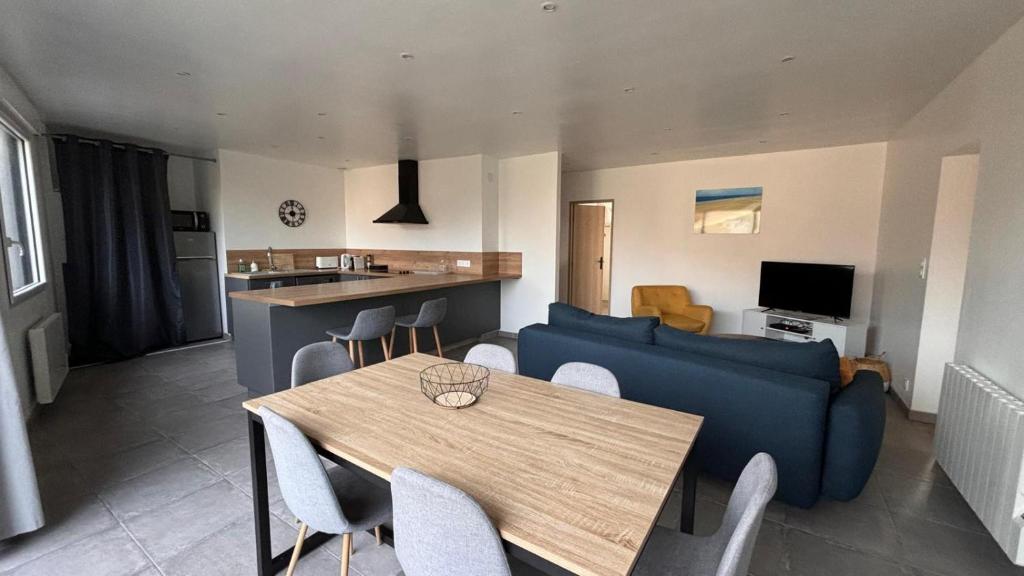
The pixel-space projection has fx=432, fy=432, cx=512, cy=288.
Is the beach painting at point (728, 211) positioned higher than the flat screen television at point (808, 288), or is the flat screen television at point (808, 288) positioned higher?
the beach painting at point (728, 211)

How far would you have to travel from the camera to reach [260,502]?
67.2 inches

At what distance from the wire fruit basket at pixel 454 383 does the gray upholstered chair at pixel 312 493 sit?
0.39 meters

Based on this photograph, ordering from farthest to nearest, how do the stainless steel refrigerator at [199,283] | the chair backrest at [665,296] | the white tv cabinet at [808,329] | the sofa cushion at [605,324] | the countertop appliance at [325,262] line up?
the countertop appliance at [325,262], the chair backrest at [665,296], the stainless steel refrigerator at [199,283], the white tv cabinet at [808,329], the sofa cushion at [605,324]

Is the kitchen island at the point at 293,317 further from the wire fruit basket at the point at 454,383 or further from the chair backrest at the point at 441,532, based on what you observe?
the chair backrest at the point at 441,532

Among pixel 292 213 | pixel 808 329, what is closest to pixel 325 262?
pixel 292 213

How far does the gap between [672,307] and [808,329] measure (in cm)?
149

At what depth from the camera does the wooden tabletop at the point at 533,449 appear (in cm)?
94

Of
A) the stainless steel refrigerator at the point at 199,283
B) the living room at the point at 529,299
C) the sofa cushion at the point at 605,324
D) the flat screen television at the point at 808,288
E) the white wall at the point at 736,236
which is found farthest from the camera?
the stainless steel refrigerator at the point at 199,283

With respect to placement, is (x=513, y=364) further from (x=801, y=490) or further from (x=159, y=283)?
(x=159, y=283)

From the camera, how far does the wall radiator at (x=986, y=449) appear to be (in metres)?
1.72

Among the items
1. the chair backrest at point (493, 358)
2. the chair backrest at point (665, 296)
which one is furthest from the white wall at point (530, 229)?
the chair backrest at point (493, 358)

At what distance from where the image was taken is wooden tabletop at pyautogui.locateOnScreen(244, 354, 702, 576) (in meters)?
0.94

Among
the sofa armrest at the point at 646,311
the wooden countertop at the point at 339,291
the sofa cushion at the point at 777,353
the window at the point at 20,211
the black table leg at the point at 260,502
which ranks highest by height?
the window at the point at 20,211

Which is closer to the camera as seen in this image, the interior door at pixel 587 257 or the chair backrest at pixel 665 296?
the chair backrest at pixel 665 296
